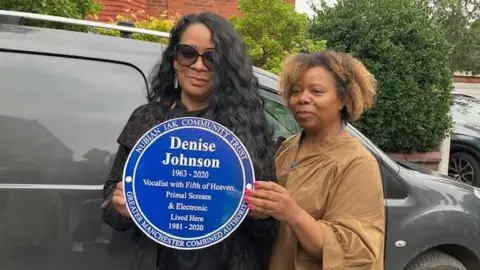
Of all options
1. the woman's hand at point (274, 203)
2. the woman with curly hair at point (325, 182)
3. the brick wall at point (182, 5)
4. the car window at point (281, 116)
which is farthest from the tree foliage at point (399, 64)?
the woman's hand at point (274, 203)

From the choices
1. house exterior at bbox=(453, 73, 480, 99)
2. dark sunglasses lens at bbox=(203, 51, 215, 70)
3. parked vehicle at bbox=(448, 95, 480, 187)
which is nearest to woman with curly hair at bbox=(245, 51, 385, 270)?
dark sunglasses lens at bbox=(203, 51, 215, 70)

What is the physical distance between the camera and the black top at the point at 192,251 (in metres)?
1.88

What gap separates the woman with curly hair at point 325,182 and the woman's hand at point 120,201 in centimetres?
40

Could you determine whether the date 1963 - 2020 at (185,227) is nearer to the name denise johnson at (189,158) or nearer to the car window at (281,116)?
the name denise johnson at (189,158)

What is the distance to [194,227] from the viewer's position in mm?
1769

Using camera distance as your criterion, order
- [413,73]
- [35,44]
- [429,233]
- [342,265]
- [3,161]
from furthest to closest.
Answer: [413,73]
[429,233]
[35,44]
[3,161]
[342,265]

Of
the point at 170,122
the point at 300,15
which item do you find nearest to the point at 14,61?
the point at 170,122

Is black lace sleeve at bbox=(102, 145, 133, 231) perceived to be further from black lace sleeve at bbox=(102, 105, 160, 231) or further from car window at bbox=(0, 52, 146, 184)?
car window at bbox=(0, 52, 146, 184)

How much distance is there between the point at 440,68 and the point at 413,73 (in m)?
0.49

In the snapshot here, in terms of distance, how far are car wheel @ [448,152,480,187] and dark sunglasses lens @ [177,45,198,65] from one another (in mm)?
7547

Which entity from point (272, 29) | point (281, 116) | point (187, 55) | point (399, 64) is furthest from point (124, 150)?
point (399, 64)

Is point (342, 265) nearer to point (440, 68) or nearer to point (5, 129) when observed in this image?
point (5, 129)

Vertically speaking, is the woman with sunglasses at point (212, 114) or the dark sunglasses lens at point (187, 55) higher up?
the dark sunglasses lens at point (187, 55)

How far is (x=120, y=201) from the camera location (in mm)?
1771
